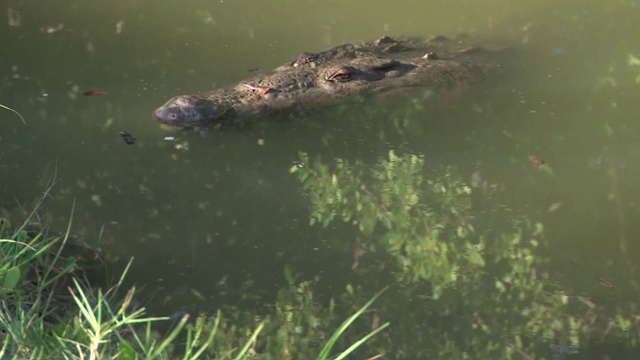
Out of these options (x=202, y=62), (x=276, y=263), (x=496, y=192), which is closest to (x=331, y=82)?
(x=202, y=62)

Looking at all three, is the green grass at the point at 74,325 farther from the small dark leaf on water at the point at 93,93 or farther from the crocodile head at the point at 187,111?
the small dark leaf on water at the point at 93,93

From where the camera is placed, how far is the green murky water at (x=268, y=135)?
15.2 ft

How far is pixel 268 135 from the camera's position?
5.93 m

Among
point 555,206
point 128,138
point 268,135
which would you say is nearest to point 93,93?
point 128,138

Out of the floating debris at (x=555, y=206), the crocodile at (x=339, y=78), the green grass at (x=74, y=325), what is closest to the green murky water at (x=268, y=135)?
the floating debris at (x=555, y=206)

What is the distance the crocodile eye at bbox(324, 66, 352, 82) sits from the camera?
6.70m

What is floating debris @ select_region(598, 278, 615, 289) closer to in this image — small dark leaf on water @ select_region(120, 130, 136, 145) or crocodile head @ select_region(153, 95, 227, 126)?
crocodile head @ select_region(153, 95, 227, 126)

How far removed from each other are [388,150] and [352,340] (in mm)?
2008

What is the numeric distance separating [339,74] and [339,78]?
4 centimetres

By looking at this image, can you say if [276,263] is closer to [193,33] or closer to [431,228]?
[431,228]

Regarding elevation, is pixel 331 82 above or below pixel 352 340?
above

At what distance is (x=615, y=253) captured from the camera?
190 inches

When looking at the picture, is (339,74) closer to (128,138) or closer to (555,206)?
(128,138)

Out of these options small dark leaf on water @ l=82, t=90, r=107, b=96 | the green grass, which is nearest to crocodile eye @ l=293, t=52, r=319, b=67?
small dark leaf on water @ l=82, t=90, r=107, b=96
